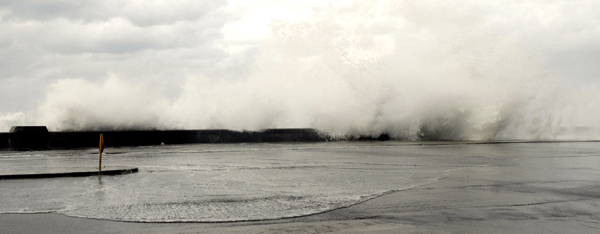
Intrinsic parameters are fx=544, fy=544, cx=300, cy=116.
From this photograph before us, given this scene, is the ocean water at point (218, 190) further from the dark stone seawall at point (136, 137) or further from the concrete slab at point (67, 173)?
the dark stone seawall at point (136, 137)

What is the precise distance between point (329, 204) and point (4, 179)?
7286 mm

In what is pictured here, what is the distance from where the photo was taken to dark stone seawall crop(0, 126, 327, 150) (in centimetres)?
2411

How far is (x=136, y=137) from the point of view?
27.0m

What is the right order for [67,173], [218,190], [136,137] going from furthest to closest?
[136,137] < [67,173] < [218,190]

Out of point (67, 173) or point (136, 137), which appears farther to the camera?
point (136, 137)

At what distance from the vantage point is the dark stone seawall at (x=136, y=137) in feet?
79.1

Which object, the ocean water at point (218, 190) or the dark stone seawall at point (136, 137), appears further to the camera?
the dark stone seawall at point (136, 137)

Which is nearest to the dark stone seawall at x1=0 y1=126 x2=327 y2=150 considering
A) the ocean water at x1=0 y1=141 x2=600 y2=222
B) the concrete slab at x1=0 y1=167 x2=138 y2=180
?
the ocean water at x1=0 y1=141 x2=600 y2=222

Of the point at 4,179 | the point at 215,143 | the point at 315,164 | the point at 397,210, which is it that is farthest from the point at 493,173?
the point at 215,143

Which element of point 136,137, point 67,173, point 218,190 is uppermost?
point 136,137

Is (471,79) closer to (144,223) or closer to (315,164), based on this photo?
(315,164)

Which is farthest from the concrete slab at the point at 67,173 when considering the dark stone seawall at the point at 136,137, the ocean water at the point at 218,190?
Answer: the dark stone seawall at the point at 136,137

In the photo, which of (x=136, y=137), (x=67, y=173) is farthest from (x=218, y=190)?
(x=136, y=137)

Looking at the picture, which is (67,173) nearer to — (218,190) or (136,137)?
(218,190)
